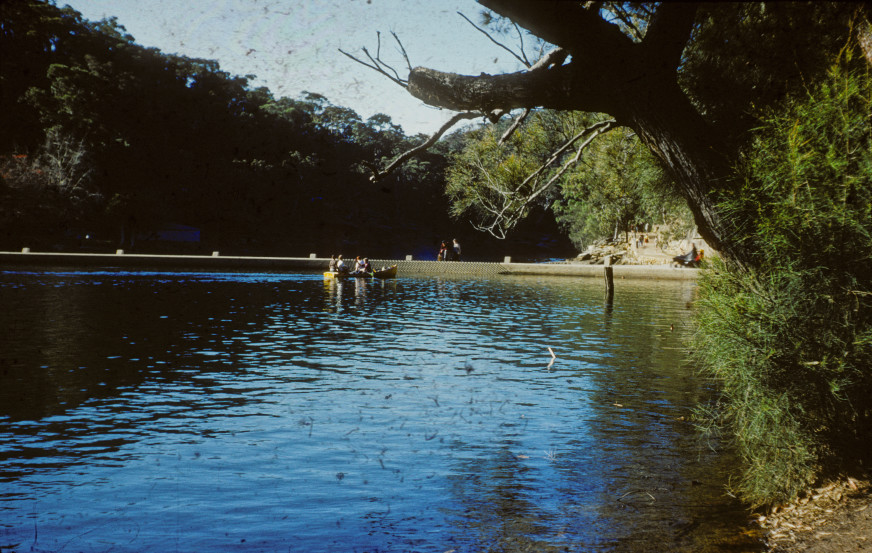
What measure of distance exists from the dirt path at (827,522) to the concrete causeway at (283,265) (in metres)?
43.2

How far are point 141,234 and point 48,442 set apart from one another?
63952 mm

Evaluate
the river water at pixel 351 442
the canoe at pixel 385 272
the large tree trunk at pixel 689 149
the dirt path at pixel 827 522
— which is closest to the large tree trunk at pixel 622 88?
the large tree trunk at pixel 689 149

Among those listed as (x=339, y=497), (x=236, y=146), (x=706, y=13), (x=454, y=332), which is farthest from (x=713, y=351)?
(x=236, y=146)

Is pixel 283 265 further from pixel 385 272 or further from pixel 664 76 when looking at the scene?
pixel 664 76

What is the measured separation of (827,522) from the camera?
23.4 feet

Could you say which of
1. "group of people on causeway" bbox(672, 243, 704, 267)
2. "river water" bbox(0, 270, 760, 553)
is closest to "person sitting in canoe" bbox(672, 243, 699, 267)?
"group of people on causeway" bbox(672, 243, 704, 267)

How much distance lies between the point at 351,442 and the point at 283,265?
1888 inches

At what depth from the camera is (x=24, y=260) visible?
49125 mm

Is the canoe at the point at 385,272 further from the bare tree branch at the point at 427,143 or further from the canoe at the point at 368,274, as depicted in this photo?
the bare tree branch at the point at 427,143

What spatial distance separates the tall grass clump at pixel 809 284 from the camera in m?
7.00

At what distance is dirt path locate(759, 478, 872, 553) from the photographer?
6.75 meters

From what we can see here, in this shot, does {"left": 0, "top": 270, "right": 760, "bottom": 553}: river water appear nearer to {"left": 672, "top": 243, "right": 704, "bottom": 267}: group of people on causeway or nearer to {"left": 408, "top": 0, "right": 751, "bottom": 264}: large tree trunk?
{"left": 408, "top": 0, "right": 751, "bottom": 264}: large tree trunk

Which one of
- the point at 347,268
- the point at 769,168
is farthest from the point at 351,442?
the point at 347,268

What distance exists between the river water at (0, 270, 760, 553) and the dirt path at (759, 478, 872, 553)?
389mm
